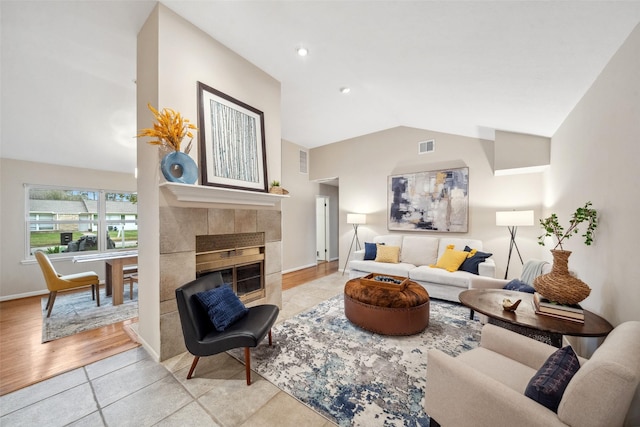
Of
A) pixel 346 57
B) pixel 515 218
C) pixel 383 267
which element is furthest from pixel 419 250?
pixel 346 57

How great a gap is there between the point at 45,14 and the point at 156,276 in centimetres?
252

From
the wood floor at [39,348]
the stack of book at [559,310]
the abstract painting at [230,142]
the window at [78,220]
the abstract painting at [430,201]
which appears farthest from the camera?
the abstract painting at [430,201]

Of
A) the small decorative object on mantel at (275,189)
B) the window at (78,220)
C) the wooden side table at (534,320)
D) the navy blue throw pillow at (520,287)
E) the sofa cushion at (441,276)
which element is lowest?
the sofa cushion at (441,276)

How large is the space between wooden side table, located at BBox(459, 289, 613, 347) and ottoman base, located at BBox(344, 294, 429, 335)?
0.54m

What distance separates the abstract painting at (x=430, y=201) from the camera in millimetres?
4387

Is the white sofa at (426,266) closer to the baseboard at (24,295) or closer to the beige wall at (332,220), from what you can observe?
the beige wall at (332,220)

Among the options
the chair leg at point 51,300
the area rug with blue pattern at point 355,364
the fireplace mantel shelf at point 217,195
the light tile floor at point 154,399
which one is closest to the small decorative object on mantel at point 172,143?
the fireplace mantel shelf at point 217,195

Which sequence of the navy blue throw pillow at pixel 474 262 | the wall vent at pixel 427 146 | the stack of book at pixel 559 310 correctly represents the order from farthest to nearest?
1. the wall vent at pixel 427 146
2. the navy blue throw pillow at pixel 474 262
3. the stack of book at pixel 559 310

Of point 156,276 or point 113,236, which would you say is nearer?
point 156,276

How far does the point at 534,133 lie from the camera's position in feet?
11.0

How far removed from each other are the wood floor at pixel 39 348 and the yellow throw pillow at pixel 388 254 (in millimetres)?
3781

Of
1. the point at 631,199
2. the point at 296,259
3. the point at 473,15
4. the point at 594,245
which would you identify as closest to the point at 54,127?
the point at 296,259

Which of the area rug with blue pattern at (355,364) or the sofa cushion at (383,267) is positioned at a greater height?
the sofa cushion at (383,267)

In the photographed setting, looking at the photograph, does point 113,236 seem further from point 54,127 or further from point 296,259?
point 296,259
